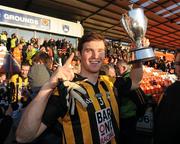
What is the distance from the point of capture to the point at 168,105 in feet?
6.64

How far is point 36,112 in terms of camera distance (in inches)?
56.4

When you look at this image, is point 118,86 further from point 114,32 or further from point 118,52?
point 114,32

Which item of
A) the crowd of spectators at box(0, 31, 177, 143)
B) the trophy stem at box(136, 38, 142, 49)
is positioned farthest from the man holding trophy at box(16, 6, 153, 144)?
the trophy stem at box(136, 38, 142, 49)

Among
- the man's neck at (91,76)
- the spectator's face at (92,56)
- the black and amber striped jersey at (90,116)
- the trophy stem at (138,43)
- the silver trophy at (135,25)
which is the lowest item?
the black and amber striped jersey at (90,116)

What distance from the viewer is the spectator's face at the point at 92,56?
1.84 m

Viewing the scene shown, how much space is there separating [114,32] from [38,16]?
5.40 meters

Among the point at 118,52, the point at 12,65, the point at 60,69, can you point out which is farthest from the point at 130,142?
the point at 118,52

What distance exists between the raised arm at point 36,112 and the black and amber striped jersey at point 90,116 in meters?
0.08

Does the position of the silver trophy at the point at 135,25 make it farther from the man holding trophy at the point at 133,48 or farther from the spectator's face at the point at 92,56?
the spectator's face at the point at 92,56

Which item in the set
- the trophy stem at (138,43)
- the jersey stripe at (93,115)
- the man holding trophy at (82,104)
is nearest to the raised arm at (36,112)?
the man holding trophy at (82,104)

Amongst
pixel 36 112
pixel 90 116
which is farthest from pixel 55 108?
pixel 90 116

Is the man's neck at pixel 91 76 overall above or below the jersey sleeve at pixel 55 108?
above

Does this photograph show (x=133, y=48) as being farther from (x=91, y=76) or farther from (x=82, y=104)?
(x=82, y=104)

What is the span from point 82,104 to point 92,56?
398 millimetres
